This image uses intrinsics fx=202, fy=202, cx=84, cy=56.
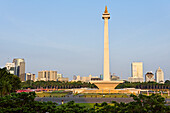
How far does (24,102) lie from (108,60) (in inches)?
2573

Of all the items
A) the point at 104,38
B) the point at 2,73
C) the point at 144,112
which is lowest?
the point at 144,112

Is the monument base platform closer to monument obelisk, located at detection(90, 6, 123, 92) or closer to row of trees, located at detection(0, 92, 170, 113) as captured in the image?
monument obelisk, located at detection(90, 6, 123, 92)

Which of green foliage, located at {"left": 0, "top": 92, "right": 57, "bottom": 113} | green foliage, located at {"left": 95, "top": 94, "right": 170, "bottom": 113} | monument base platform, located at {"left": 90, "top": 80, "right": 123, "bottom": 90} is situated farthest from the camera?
monument base platform, located at {"left": 90, "top": 80, "right": 123, "bottom": 90}

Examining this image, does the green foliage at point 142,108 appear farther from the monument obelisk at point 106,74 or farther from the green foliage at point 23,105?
the monument obelisk at point 106,74

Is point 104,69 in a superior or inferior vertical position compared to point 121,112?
superior

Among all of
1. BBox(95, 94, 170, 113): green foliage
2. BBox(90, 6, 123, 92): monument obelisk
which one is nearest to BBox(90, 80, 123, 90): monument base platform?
BBox(90, 6, 123, 92): monument obelisk

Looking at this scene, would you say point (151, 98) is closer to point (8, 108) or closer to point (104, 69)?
point (8, 108)

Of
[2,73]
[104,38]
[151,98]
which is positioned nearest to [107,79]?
[104,38]

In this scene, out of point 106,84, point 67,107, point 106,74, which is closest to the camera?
point 67,107

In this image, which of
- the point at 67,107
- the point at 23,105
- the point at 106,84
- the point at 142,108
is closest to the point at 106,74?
the point at 106,84

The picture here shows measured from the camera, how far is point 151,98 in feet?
45.6

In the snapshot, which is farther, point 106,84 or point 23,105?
point 106,84

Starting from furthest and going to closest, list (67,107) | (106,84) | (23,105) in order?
(106,84)
(23,105)
(67,107)

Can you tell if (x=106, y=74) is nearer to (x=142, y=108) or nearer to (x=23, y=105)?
(x=142, y=108)
